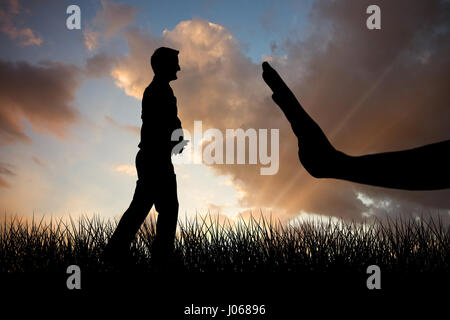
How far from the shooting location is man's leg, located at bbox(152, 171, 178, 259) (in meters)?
3.97

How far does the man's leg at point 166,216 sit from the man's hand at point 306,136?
194cm

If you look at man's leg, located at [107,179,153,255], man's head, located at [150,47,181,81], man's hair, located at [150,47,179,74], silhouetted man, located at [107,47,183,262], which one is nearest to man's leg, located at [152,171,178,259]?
silhouetted man, located at [107,47,183,262]

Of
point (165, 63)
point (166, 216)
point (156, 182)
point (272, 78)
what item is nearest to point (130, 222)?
point (166, 216)

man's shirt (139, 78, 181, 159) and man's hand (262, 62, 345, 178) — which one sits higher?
man's shirt (139, 78, 181, 159)

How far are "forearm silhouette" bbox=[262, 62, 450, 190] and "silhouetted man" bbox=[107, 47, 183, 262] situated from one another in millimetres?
2061

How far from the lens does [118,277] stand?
426cm

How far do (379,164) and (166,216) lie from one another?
2.70 metres

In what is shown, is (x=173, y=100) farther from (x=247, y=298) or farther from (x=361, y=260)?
(x=361, y=260)

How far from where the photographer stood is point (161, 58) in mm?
4312

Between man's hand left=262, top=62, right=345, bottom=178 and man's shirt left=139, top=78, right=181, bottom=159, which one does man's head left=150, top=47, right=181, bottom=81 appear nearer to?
man's shirt left=139, top=78, right=181, bottom=159

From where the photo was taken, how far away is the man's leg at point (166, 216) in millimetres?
3971
